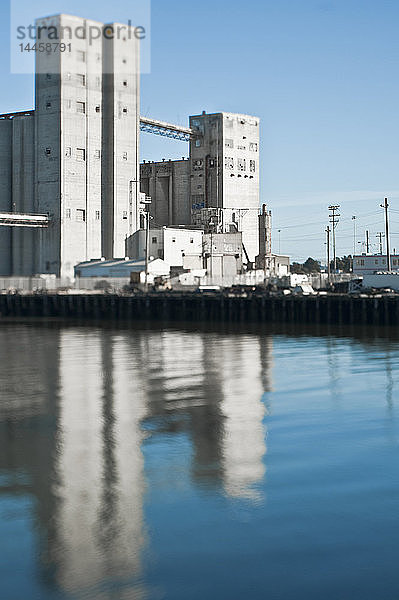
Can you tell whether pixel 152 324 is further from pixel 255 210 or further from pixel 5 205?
pixel 255 210

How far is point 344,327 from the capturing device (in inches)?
2317

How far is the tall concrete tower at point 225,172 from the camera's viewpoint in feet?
350

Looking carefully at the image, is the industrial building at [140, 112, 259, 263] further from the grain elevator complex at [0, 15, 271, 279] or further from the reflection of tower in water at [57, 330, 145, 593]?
the reflection of tower in water at [57, 330, 145, 593]

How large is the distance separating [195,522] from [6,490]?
148 inches

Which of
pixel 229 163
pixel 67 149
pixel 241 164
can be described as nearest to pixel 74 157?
pixel 67 149

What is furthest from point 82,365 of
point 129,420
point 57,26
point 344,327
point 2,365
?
point 57,26

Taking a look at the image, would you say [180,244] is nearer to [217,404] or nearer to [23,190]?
[23,190]

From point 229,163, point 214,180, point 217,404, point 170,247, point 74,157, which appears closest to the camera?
point 217,404

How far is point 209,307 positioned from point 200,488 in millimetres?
54651

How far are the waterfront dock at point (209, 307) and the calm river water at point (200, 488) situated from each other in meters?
34.5

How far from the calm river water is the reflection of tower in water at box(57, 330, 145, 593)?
1.5 inches

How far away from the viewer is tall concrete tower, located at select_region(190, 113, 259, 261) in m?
107

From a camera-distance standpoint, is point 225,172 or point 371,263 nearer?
point 225,172

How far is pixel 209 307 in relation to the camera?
67.9 m
